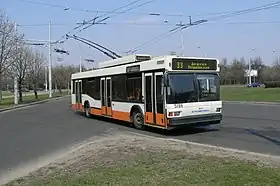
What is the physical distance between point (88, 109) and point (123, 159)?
1506 cm

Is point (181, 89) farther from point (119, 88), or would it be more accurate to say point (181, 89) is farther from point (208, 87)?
point (119, 88)

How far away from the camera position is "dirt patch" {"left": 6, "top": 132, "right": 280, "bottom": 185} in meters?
8.16

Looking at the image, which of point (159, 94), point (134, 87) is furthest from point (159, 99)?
point (134, 87)

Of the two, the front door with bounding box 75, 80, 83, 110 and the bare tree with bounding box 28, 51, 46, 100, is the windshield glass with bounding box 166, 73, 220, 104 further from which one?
the bare tree with bounding box 28, 51, 46, 100

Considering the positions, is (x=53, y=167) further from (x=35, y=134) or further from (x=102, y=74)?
(x=102, y=74)

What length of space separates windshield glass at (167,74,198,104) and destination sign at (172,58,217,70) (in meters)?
0.32

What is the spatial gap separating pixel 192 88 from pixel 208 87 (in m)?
0.78

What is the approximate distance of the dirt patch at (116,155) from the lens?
816 centimetres

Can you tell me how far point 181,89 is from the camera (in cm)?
1443

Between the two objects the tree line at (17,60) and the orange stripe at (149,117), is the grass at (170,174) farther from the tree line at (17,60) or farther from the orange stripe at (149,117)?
the tree line at (17,60)

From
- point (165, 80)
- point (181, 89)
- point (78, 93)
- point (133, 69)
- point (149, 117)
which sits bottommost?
point (149, 117)

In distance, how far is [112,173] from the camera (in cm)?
747

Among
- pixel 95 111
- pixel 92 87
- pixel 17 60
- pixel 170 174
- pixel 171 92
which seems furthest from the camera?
pixel 17 60

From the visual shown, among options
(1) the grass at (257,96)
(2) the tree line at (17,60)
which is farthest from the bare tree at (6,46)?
(1) the grass at (257,96)
